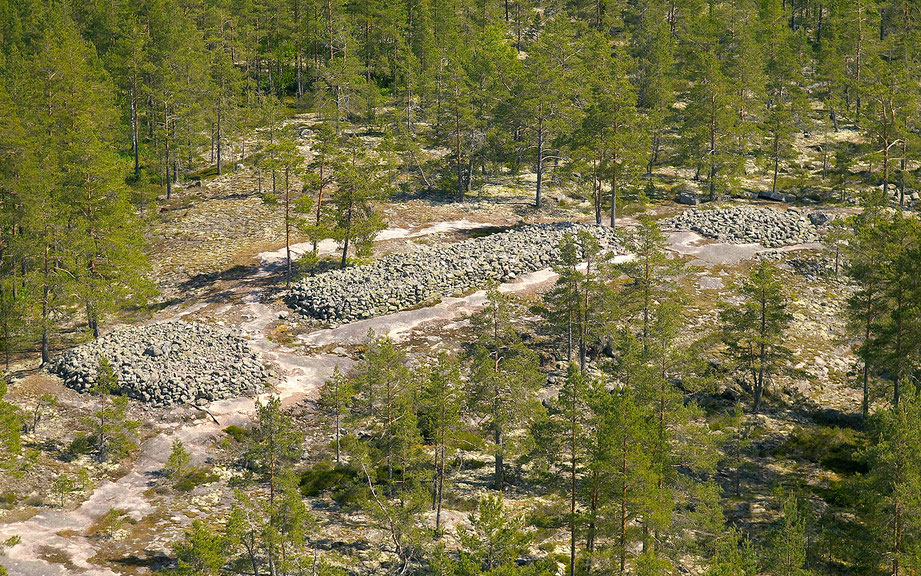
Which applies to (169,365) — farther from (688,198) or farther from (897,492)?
(688,198)

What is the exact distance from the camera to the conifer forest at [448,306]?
1460 inches

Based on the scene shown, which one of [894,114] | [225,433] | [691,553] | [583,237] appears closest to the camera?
[691,553]

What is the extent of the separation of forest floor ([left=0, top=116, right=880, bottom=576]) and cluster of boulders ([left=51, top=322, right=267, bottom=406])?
2.98 ft

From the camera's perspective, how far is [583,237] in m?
60.8

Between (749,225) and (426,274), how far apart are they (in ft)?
104

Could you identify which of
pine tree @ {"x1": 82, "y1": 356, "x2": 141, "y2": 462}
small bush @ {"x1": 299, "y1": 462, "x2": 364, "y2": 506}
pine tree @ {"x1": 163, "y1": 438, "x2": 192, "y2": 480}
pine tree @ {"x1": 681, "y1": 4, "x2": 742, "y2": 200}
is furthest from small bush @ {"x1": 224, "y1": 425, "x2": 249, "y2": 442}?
pine tree @ {"x1": 681, "y1": 4, "x2": 742, "y2": 200}

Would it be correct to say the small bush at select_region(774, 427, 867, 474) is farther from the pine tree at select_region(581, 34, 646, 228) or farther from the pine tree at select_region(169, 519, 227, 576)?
the pine tree at select_region(169, 519, 227, 576)

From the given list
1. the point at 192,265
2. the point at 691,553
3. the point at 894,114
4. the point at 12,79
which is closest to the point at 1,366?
the point at 192,265

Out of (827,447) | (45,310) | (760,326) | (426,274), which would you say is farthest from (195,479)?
(827,447)

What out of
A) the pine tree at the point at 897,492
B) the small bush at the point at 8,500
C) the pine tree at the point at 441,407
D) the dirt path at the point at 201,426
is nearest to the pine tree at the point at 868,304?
the pine tree at the point at 897,492

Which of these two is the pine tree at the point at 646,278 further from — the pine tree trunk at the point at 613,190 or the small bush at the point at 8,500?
the small bush at the point at 8,500

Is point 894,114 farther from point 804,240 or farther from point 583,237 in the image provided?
point 583,237

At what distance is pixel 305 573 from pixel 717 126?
63.8 metres

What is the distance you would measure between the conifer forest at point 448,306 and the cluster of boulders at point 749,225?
12.8 inches
